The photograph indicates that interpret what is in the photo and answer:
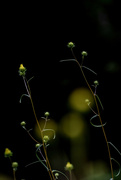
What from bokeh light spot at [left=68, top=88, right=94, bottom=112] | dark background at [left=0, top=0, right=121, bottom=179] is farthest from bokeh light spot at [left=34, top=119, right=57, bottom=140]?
bokeh light spot at [left=68, top=88, right=94, bottom=112]

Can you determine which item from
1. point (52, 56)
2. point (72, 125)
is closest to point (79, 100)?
point (72, 125)

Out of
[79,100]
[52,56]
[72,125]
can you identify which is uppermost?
[52,56]

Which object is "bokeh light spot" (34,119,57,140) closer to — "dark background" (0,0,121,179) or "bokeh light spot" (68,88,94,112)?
"dark background" (0,0,121,179)

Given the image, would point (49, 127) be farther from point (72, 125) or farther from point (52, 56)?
point (52, 56)

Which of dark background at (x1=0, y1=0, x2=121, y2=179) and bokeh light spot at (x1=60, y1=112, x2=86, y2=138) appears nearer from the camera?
dark background at (x1=0, y1=0, x2=121, y2=179)

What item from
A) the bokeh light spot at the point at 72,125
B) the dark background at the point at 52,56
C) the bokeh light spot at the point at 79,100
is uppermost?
the dark background at the point at 52,56

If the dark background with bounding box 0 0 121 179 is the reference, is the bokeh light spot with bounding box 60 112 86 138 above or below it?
below

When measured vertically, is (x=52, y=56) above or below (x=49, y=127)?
above

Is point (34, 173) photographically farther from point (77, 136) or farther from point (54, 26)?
point (54, 26)

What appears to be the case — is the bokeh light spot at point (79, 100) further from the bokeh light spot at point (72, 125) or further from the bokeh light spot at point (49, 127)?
the bokeh light spot at point (49, 127)

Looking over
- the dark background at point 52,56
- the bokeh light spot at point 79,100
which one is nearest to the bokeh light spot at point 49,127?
the dark background at point 52,56
